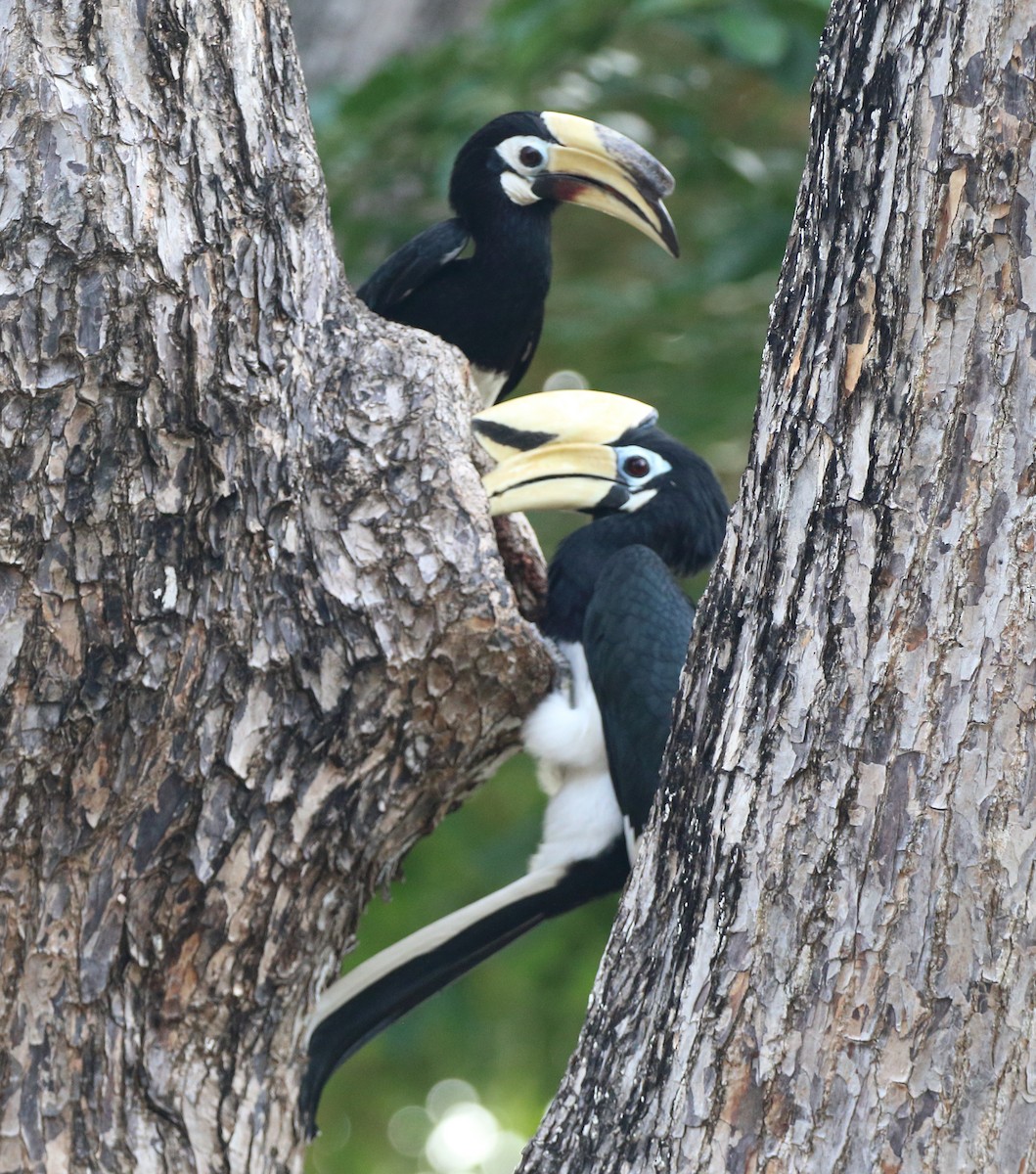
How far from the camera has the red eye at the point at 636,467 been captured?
3064mm

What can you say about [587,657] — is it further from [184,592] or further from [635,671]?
[184,592]

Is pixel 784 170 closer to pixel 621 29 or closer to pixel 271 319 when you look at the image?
pixel 621 29

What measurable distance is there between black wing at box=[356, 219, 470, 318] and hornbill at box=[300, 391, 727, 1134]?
0.75 meters

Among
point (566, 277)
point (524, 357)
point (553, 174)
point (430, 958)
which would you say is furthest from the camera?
point (566, 277)

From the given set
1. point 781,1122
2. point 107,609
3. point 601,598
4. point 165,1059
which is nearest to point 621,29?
point 601,598

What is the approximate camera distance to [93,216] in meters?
1.98

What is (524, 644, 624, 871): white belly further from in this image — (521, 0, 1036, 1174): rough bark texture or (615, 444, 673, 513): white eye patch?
(521, 0, 1036, 1174): rough bark texture

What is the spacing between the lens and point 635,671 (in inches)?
107

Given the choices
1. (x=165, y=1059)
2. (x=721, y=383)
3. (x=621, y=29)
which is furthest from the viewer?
(x=721, y=383)

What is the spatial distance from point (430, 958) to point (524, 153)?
190 cm

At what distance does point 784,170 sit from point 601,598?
223 cm

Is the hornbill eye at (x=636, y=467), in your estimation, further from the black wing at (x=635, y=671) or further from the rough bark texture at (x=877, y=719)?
the rough bark texture at (x=877, y=719)

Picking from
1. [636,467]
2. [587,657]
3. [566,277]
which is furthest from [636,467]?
[566,277]

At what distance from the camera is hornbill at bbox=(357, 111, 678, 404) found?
3457 mm
